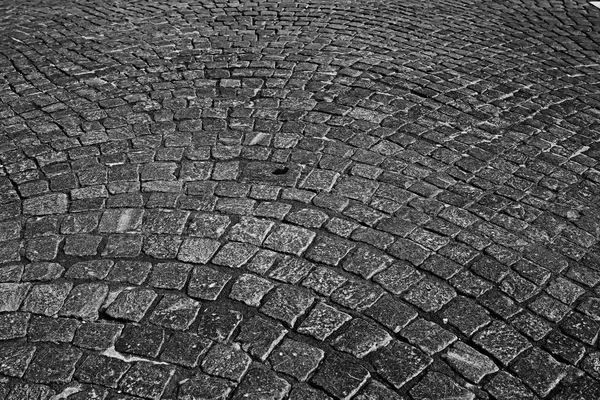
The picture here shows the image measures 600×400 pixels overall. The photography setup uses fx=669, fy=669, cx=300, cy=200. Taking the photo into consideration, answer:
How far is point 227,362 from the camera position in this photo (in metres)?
3.13

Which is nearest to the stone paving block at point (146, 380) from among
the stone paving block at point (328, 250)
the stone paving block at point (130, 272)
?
the stone paving block at point (130, 272)

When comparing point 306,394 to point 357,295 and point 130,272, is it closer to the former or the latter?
point 357,295

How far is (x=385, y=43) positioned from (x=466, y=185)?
287 centimetres

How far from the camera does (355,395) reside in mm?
2984

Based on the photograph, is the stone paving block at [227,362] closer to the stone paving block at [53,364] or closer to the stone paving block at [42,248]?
the stone paving block at [53,364]

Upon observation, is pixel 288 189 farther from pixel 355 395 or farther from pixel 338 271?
pixel 355 395

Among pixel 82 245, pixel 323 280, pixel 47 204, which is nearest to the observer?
pixel 323 280

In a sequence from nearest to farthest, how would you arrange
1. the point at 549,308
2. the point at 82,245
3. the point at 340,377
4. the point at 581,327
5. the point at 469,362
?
the point at 340,377 < the point at 469,362 < the point at 581,327 < the point at 549,308 < the point at 82,245

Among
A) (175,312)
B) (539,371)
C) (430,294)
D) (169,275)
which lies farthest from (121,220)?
(539,371)

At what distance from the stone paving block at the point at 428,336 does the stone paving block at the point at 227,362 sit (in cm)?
80

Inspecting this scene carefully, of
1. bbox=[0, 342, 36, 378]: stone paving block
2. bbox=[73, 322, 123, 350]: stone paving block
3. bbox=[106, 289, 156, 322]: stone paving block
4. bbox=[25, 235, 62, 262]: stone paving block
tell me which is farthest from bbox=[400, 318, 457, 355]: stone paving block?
bbox=[25, 235, 62, 262]: stone paving block

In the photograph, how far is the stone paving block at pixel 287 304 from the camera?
3393mm

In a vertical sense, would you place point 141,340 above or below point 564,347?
below

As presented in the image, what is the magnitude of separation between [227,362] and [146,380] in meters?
0.37
